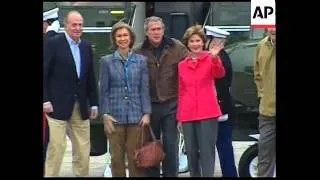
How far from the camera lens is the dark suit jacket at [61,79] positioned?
658 centimetres

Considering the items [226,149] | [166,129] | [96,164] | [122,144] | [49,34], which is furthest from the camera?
[96,164]

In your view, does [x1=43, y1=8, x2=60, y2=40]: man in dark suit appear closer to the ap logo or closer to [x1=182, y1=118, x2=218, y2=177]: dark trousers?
[x1=182, y1=118, x2=218, y2=177]: dark trousers

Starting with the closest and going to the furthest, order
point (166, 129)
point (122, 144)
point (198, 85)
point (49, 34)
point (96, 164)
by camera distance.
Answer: point (198, 85), point (122, 144), point (166, 129), point (49, 34), point (96, 164)

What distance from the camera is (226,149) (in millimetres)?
7172

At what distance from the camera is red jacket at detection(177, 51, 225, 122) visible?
21.6 ft

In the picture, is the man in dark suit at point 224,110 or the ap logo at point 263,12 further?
the man in dark suit at point 224,110

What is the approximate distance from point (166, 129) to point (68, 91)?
1050mm

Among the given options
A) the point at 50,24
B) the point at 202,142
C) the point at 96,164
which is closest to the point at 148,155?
the point at 202,142

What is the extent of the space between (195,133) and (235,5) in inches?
142

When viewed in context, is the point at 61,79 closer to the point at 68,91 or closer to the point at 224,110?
the point at 68,91

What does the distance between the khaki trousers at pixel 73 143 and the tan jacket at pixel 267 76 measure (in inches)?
69.6

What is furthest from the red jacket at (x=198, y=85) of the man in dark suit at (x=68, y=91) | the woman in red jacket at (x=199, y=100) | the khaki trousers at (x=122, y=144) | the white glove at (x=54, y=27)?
the white glove at (x=54, y=27)

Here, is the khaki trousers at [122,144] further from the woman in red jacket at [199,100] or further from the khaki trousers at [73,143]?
the woman in red jacket at [199,100]
